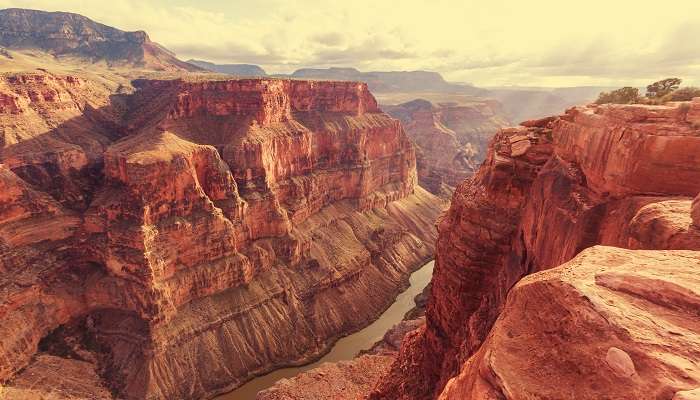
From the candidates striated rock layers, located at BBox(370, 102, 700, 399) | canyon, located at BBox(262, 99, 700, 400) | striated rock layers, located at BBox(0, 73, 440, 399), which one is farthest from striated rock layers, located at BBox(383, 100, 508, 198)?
striated rock layers, located at BBox(370, 102, 700, 399)

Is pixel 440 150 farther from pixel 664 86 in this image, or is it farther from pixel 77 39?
pixel 77 39

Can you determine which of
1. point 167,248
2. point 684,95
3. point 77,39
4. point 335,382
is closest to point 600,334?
point 684,95

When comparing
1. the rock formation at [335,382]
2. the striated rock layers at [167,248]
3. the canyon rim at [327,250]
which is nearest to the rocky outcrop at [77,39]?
the canyon rim at [327,250]

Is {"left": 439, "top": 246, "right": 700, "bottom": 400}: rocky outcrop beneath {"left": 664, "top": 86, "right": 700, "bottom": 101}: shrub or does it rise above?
beneath

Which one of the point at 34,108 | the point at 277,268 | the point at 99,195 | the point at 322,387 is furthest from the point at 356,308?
the point at 34,108

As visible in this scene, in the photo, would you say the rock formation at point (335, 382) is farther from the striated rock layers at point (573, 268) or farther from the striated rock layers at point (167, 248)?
the striated rock layers at point (167, 248)

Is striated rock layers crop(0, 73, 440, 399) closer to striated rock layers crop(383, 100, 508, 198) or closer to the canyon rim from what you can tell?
the canyon rim
